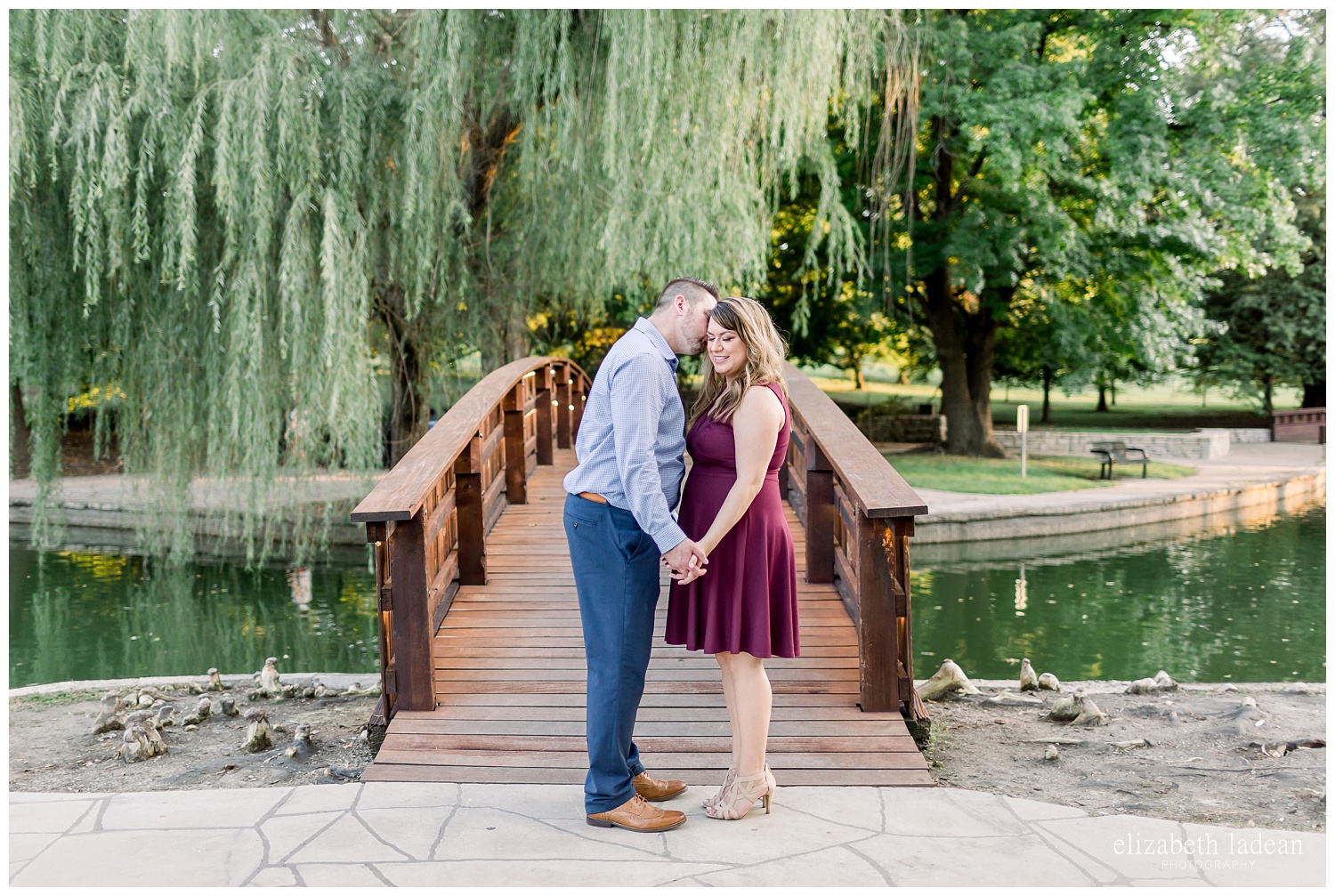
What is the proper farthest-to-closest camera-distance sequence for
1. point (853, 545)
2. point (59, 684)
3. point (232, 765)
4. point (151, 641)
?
point (151, 641) → point (59, 684) → point (853, 545) → point (232, 765)

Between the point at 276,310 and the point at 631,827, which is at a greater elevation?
the point at 276,310

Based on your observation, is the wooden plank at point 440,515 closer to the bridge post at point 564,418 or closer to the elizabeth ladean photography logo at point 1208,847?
the elizabeth ladean photography logo at point 1208,847

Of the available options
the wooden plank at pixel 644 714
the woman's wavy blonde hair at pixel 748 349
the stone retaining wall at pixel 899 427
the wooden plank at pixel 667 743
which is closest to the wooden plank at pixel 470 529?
the wooden plank at pixel 644 714

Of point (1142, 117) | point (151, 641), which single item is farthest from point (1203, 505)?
point (151, 641)

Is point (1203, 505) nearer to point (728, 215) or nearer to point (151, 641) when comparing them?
point (728, 215)

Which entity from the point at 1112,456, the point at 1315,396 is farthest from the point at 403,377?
the point at 1315,396

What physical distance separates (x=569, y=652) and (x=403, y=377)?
6.23 meters

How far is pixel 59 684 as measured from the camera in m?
6.07

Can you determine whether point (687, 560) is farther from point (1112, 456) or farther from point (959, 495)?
point (1112, 456)

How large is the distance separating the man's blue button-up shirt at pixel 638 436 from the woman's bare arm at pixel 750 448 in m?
0.16

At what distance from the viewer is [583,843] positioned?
3090 millimetres

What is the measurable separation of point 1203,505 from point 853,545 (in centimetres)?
1230

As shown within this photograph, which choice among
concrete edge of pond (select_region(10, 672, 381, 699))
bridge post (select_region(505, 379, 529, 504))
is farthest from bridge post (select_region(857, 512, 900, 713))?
bridge post (select_region(505, 379, 529, 504))

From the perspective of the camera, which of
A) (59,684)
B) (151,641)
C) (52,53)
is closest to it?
(59,684)
